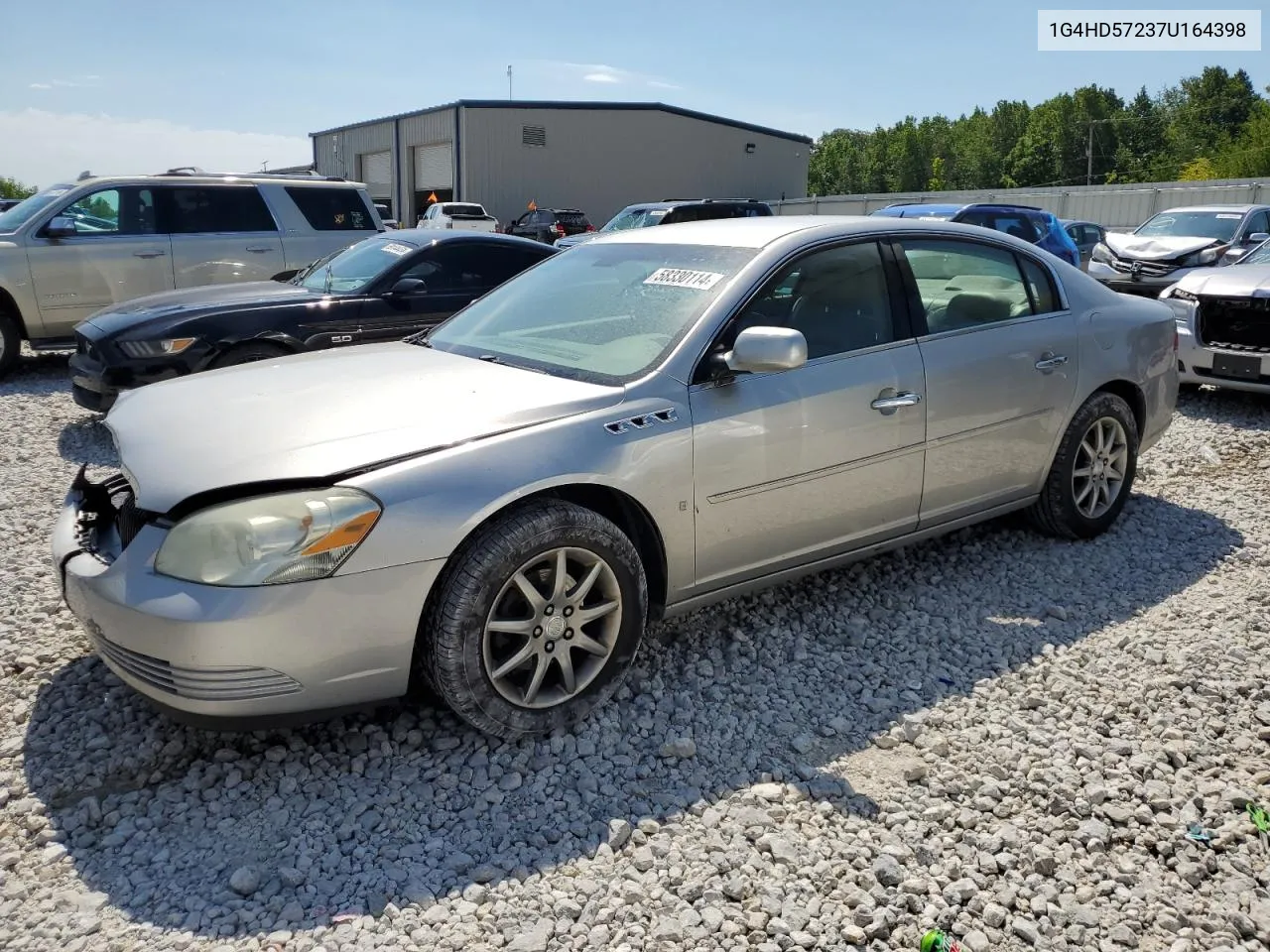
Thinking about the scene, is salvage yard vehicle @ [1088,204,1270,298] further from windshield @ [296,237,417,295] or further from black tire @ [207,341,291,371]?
black tire @ [207,341,291,371]

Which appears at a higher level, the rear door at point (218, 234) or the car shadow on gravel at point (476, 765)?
the rear door at point (218, 234)

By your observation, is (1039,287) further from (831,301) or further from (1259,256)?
(1259,256)

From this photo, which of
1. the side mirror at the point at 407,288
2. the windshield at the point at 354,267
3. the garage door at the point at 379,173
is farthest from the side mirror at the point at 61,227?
the garage door at the point at 379,173

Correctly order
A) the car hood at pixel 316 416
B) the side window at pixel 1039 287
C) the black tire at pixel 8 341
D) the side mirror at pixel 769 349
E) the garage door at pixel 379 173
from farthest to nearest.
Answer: the garage door at pixel 379 173, the black tire at pixel 8 341, the side window at pixel 1039 287, the side mirror at pixel 769 349, the car hood at pixel 316 416

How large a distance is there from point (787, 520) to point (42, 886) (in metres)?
2.50

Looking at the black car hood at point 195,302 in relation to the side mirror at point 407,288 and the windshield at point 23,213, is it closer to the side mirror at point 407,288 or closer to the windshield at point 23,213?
the side mirror at point 407,288

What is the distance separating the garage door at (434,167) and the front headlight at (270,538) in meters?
37.6

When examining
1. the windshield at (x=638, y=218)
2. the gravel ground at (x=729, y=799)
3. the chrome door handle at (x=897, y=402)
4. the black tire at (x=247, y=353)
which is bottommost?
the gravel ground at (x=729, y=799)

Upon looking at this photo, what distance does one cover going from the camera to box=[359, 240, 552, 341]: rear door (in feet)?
24.3

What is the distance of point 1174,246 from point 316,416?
556 inches

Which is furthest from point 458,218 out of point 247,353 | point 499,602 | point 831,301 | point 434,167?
point 499,602

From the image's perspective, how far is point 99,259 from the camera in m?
9.55

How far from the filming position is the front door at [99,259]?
9.41 metres

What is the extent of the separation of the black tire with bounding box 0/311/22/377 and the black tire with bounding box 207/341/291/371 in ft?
12.6
